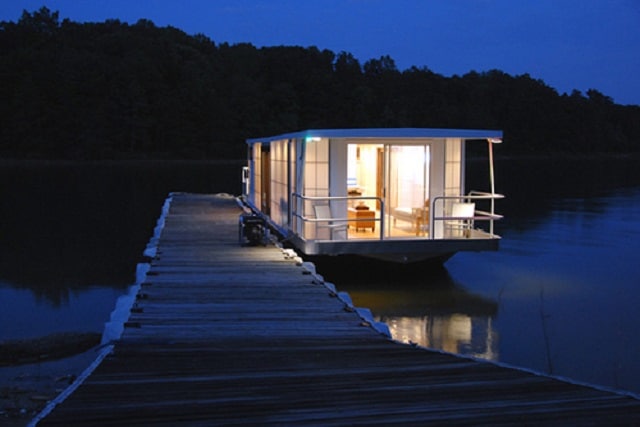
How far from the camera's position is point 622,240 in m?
19.1

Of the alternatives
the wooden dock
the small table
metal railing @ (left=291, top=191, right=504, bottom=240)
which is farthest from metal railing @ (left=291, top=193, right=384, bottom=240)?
the wooden dock

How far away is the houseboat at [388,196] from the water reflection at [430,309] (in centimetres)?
61

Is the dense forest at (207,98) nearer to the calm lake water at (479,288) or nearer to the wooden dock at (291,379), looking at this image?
the calm lake water at (479,288)

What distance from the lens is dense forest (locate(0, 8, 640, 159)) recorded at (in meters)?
64.7

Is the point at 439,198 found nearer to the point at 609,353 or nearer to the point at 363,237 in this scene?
the point at 363,237

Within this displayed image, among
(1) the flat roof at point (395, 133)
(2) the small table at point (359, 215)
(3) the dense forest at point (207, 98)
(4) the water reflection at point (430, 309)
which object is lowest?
(4) the water reflection at point (430, 309)

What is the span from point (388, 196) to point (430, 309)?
2.32 metres

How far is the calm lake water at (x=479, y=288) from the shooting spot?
8984 millimetres

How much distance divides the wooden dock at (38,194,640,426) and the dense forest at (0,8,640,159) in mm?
60550

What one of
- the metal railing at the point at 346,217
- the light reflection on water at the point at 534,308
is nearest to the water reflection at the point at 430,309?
the light reflection on water at the point at 534,308

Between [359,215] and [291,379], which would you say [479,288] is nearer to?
[359,215]

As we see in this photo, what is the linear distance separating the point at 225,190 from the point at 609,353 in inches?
1157

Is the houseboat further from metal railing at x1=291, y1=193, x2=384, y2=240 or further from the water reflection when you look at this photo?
the water reflection

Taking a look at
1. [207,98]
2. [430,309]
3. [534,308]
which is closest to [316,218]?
[430,309]
